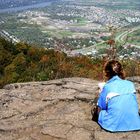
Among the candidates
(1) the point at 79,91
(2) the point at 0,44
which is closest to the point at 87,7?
(2) the point at 0,44

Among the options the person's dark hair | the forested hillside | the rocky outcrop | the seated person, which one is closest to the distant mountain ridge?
the forested hillside

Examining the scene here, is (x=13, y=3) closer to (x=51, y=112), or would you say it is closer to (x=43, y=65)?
(x=43, y=65)

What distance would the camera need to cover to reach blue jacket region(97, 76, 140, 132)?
5070mm

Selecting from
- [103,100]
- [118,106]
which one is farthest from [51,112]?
[118,106]

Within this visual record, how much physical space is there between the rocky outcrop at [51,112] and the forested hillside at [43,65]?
2549 millimetres

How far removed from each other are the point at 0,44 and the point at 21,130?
59.0 ft

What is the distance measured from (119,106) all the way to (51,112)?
1720 millimetres

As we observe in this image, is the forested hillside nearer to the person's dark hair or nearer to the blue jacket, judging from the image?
the person's dark hair

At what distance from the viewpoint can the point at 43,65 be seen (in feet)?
50.5

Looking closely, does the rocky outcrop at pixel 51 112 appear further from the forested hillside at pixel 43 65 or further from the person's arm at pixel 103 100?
the forested hillside at pixel 43 65

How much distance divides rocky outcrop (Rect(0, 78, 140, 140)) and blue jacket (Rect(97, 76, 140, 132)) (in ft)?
0.52

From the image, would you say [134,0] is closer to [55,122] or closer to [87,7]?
[87,7]

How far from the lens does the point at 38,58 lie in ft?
64.9

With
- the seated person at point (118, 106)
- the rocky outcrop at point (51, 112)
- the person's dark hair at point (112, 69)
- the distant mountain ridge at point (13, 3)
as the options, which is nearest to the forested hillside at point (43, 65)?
the rocky outcrop at point (51, 112)
